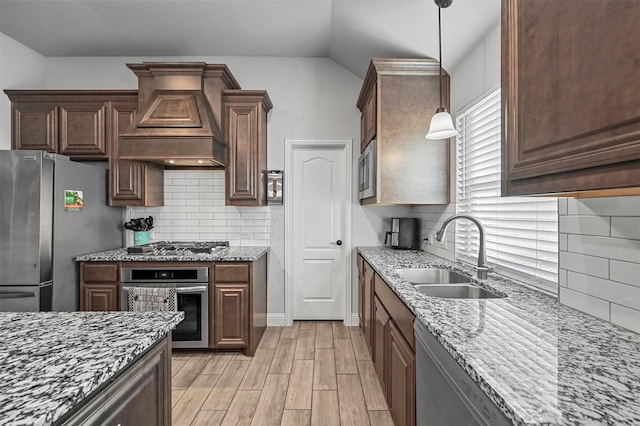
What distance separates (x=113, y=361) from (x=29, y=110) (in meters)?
3.76

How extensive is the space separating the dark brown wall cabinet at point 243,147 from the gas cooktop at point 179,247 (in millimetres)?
557

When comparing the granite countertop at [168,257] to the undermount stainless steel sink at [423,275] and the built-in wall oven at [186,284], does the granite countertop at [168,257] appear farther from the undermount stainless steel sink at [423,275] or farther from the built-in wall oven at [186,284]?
the undermount stainless steel sink at [423,275]

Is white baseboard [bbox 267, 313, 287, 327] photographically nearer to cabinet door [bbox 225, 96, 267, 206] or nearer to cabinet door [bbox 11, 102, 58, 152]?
cabinet door [bbox 225, 96, 267, 206]

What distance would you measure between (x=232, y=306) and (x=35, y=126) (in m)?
→ 2.71

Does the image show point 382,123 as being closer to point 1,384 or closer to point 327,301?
point 327,301

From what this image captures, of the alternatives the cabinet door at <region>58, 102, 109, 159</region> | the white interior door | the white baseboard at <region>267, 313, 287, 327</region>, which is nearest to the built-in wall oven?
the white baseboard at <region>267, 313, 287, 327</region>

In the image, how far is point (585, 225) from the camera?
1.30 metres

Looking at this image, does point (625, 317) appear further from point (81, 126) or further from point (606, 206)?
point (81, 126)

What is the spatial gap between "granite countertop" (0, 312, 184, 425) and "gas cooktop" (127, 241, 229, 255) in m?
2.06

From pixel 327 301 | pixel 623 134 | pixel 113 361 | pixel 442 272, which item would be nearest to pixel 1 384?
pixel 113 361

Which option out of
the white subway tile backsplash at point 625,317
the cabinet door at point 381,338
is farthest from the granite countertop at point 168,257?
the white subway tile backsplash at point 625,317

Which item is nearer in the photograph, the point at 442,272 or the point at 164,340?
the point at 164,340

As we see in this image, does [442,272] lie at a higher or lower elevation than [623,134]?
lower

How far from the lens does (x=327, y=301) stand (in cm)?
393
